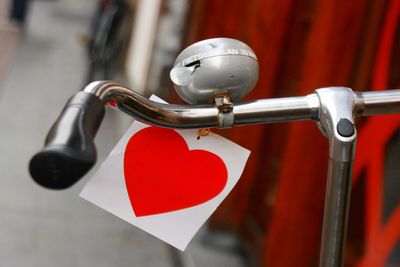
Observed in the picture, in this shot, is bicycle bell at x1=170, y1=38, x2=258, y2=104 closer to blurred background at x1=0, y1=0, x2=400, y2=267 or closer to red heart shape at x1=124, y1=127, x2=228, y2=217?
red heart shape at x1=124, y1=127, x2=228, y2=217

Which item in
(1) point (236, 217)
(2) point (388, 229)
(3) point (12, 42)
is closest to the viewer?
(2) point (388, 229)

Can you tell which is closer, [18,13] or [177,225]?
[177,225]

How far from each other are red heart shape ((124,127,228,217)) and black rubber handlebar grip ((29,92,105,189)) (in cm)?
21

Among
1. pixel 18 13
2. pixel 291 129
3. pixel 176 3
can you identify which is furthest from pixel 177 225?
pixel 18 13

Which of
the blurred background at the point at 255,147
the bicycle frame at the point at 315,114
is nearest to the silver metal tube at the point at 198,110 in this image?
the bicycle frame at the point at 315,114

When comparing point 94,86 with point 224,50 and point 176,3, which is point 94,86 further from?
point 176,3

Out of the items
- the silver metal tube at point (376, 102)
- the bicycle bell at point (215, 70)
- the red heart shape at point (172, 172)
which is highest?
the silver metal tube at point (376, 102)

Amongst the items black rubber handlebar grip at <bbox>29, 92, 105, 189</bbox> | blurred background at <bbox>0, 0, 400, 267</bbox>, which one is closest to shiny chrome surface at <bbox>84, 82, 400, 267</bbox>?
black rubber handlebar grip at <bbox>29, 92, 105, 189</bbox>

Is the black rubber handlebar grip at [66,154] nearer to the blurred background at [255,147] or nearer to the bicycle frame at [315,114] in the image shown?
the bicycle frame at [315,114]

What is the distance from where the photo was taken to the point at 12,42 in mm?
6828

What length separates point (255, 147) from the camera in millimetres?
2992

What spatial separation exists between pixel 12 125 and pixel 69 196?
3.66 feet

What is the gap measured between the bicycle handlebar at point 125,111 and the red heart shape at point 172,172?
0.27 ft

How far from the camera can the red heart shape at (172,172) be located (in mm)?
894
